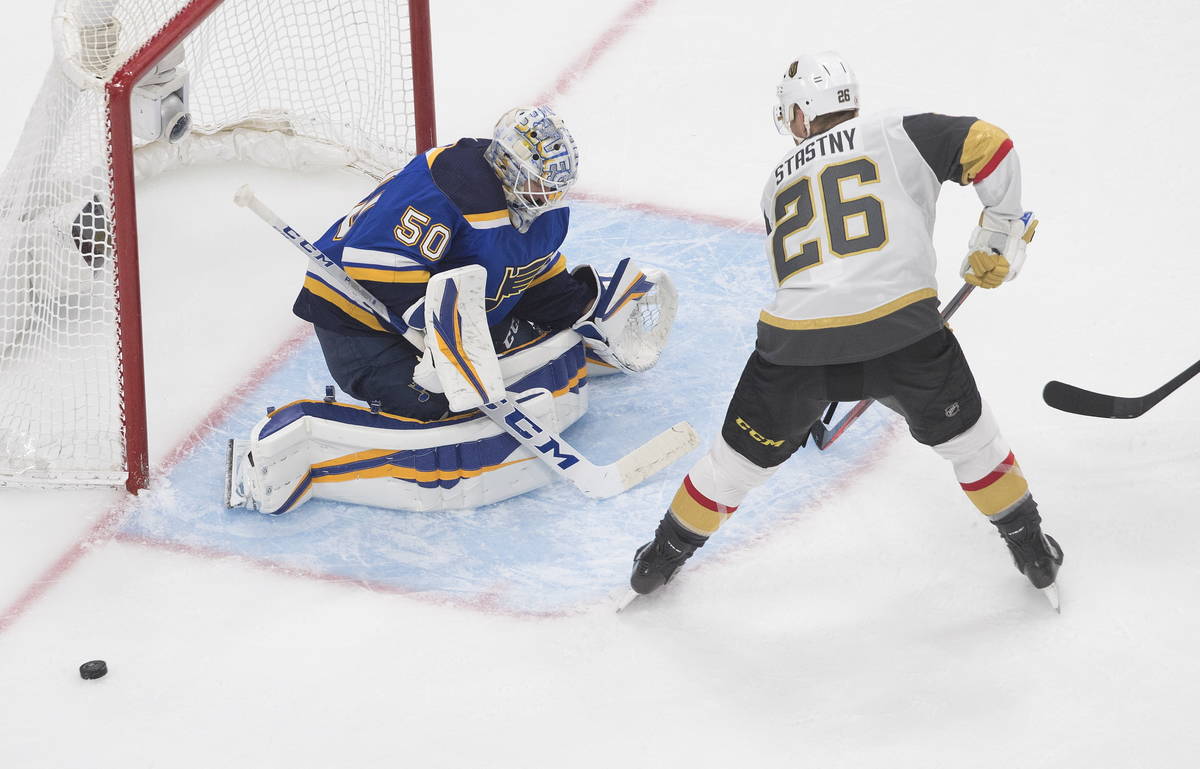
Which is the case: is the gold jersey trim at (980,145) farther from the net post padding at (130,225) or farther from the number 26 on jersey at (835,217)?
the net post padding at (130,225)

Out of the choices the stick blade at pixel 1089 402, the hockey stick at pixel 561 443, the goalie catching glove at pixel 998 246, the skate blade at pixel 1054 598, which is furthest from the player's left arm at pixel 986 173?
the hockey stick at pixel 561 443

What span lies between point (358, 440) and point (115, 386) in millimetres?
633

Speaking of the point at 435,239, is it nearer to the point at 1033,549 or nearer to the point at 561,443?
the point at 561,443

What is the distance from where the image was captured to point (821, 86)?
9.86ft

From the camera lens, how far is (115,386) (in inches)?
145

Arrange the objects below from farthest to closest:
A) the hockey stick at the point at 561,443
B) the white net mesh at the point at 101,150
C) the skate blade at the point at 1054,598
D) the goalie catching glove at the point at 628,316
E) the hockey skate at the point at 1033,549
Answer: the goalie catching glove at the point at 628,316
the white net mesh at the point at 101,150
the hockey stick at the point at 561,443
the skate blade at the point at 1054,598
the hockey skate at the point at 1033,549

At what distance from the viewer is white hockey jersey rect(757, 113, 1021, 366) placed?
2.87 metres

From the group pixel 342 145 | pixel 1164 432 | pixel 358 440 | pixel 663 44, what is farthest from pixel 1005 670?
pixel 663 44

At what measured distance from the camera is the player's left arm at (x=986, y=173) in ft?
9.39

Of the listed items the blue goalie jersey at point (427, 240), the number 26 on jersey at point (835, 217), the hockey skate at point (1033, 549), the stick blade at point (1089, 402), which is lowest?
the hockey skate at point (1033, 549)

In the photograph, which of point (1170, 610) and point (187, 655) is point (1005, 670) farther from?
point (187, 655)

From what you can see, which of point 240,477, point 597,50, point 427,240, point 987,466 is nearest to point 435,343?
point 427,240

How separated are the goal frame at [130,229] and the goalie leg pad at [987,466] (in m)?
1.73

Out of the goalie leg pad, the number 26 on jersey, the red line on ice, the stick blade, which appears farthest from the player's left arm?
the red line on ice
